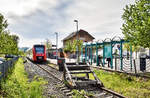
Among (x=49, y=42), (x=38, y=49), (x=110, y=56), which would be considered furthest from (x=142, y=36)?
(x=49, y=42)

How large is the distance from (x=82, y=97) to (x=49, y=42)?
66.8 m

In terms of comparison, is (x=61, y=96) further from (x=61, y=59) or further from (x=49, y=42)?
(x=49, y=42)

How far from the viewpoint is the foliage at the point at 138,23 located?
7.71 meters

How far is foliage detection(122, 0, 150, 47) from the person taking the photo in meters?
7.71

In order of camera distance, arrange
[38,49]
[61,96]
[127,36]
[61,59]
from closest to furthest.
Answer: [61,96]
[127,36]
[61,59]
[38,49]

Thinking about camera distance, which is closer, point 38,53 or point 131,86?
point 131,86

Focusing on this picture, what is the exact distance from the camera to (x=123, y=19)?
366 inches

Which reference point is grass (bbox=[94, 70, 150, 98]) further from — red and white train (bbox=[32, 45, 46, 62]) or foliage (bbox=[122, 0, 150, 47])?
red and white train (bbox=[32, 45, 46, 62])

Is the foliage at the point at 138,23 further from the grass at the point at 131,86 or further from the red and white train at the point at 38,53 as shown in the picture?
the red and white train at the point at 38,53

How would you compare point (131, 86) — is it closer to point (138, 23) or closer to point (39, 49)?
point (138, 23)

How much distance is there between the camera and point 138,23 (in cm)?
818

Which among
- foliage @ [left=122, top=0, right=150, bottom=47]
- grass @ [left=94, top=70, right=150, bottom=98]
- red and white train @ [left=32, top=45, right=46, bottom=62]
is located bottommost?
grass @ [left=94, top=70, right=150, bottom=98]

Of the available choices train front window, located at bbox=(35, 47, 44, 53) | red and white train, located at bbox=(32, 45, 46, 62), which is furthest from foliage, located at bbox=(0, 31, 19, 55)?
train front window, located at bbox=(35, 47, 44, 53)

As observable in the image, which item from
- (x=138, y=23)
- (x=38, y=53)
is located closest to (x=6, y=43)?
(x=38, y=53)
